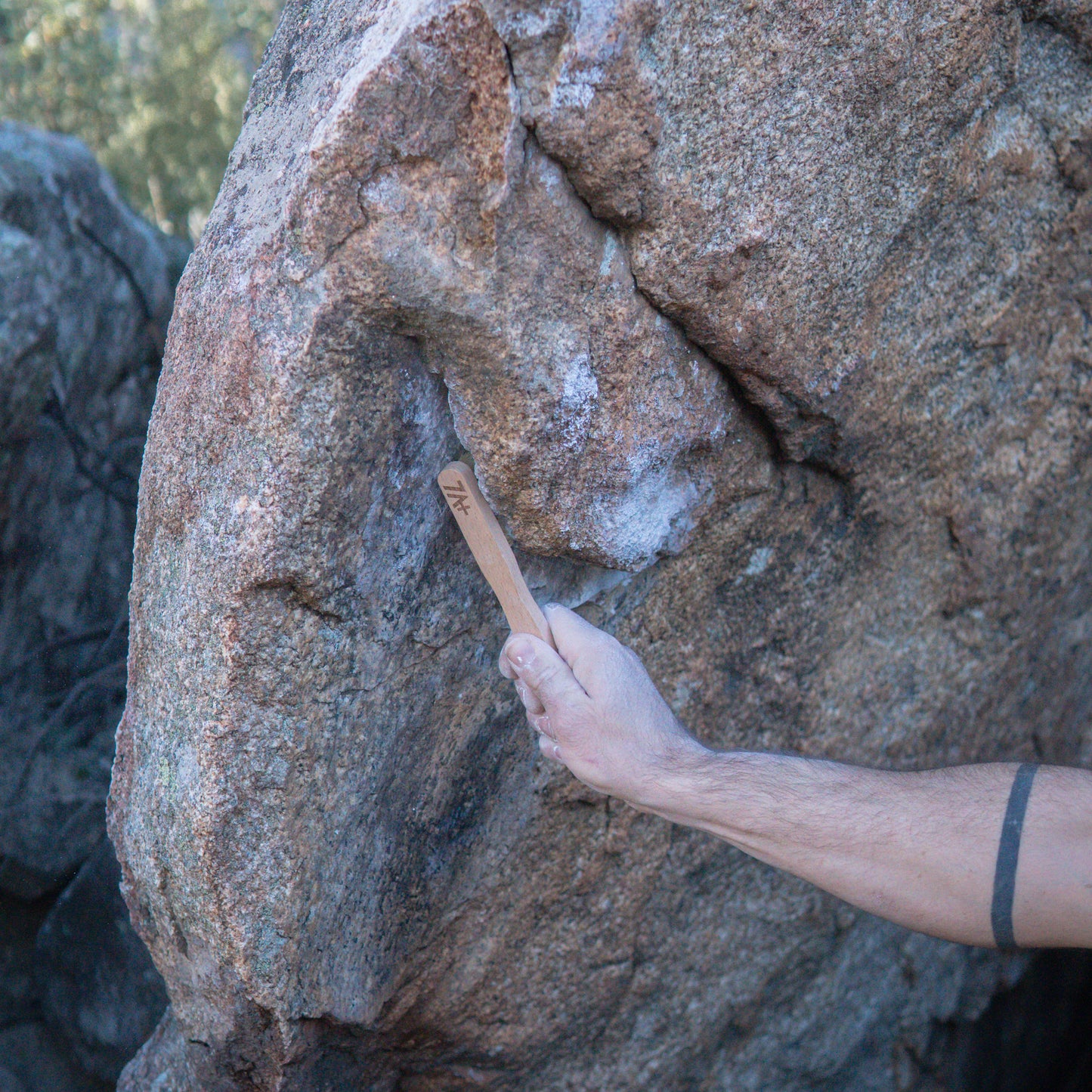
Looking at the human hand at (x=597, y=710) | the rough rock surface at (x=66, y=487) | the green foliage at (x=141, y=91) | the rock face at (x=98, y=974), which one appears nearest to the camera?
the human hand at (x=597, y=710)

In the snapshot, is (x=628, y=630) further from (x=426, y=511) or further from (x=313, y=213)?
(x=313, y=213)

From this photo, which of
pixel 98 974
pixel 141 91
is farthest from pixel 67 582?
pixel 141 91

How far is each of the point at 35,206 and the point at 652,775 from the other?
1.64 m

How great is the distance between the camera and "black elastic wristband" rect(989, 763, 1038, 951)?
120 cm

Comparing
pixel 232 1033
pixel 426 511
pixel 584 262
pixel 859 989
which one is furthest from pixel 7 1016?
pixel 584 262

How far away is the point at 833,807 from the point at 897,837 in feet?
0.27

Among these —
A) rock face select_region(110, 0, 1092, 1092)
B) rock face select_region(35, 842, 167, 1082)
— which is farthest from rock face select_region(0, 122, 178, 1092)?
rock face select_region(110, 0, 1092, 1092)

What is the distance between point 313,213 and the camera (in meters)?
1.01

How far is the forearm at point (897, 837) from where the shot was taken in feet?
3.87

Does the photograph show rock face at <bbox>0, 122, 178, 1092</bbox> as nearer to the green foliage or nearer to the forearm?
the forearm

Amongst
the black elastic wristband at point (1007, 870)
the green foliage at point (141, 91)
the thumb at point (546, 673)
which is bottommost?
the black elastic wristband at point (1007, 870)

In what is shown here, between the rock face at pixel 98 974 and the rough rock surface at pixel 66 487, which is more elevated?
the rough rock surface at pixel 66 487

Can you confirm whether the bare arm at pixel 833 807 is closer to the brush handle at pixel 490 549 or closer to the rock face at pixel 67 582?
the brush handle at pixel 490 549

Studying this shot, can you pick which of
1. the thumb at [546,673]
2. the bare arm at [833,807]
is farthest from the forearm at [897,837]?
the thumb at [546,673]
